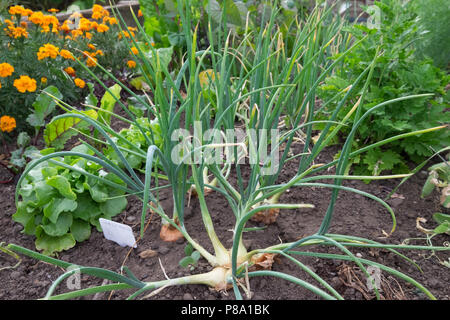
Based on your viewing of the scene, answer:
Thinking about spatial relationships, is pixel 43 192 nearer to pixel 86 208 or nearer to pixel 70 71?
pixel 86 208

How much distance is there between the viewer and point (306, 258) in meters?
1.11

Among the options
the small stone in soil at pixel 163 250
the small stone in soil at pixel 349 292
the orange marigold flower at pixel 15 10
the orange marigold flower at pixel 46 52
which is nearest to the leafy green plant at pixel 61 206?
the small stone in soil at pixel 163 250

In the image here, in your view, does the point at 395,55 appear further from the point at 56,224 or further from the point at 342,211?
the point at 56,224

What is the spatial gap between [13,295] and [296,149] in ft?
3.96

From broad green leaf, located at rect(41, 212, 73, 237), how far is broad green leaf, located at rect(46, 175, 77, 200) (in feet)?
0.28

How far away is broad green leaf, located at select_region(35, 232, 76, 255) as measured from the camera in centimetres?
124

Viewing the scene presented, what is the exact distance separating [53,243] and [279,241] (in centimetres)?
74

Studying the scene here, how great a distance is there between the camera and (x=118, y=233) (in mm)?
1188

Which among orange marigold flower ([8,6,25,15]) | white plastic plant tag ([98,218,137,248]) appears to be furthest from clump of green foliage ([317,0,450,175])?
orange marigold flower ([8,6,25,15])

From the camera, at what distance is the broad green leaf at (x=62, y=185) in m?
1.21

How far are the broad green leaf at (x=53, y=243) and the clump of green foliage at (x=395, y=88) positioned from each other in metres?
1.07

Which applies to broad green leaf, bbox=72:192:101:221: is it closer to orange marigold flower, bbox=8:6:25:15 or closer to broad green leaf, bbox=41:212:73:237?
broad green leaf, bbox=41:212:73:237

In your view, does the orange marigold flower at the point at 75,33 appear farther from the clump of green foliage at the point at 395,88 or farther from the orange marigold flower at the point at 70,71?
the clump of green foliage at the point at 395,88
